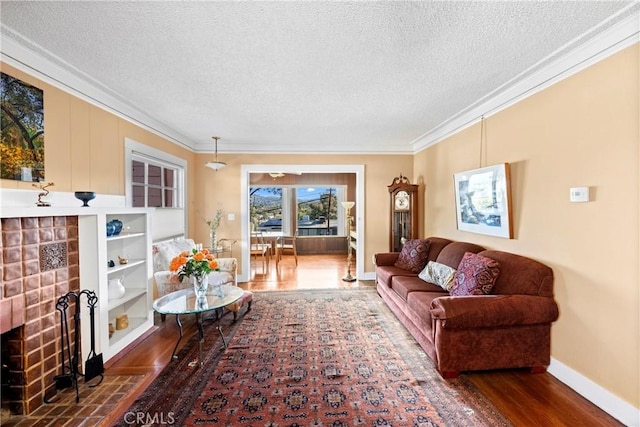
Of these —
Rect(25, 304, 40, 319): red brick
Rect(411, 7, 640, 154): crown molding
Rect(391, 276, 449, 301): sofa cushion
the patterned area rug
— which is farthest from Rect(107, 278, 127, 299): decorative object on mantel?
Rect(411, 7, 640, 154): crown molding

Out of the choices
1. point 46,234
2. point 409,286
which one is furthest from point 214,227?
point 409,286

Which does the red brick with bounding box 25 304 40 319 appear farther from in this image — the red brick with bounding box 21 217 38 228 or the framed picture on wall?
the framed picture on wall

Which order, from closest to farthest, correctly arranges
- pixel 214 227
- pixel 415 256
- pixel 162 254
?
pixel 162 254, pixel 415 256, pixel 214 227

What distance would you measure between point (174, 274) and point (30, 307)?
1.57 meters

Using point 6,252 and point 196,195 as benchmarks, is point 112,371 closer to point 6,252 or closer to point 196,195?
point 6,252

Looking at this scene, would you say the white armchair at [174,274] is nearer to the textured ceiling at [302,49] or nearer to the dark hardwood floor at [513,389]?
the dark hardwood floor at [513,389]

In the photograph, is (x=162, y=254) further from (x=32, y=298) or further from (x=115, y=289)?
(x=32, y=298)

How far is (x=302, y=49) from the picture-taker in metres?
2.08

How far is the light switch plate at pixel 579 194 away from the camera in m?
2.04

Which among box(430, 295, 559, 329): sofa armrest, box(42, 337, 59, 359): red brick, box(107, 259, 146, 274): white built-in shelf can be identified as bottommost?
box(42, 337, 59, 359): red brick

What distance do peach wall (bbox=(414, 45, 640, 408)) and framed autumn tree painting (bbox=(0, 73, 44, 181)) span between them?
4.10 metres

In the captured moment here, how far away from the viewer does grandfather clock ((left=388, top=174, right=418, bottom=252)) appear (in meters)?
4.95

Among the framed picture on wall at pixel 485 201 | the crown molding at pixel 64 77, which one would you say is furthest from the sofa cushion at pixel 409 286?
the crown molding at pixel 64 77

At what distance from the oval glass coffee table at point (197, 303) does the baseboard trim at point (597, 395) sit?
2.85 metres
